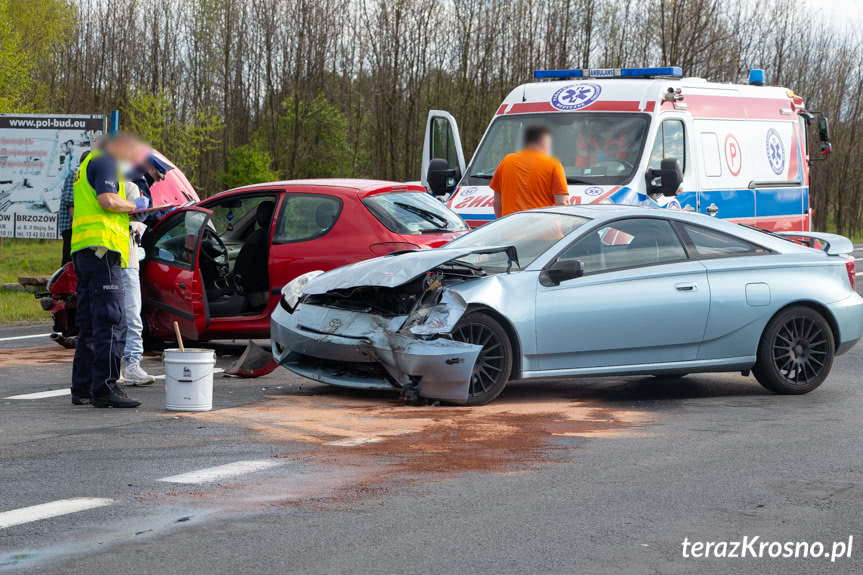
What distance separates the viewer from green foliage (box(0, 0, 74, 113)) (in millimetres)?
30547

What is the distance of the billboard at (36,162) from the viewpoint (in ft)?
66.3

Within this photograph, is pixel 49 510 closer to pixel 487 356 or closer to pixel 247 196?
pixel 487 356

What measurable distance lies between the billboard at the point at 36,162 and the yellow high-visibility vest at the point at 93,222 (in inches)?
488

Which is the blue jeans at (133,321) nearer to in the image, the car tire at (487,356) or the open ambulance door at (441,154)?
the car tire at (487,356)

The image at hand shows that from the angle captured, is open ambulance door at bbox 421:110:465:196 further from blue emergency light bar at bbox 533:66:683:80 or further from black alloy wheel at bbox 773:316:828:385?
black alloy wheel at bbox 773:316:828:385

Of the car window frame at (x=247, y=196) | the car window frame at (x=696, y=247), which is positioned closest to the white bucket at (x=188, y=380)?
the car window frame at (x=247, y=196)

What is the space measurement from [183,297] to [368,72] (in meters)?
29.4

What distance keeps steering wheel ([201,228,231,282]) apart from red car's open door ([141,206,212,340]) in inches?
11.5

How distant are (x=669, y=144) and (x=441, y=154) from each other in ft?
9.36

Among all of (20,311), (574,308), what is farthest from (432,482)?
(20,311)

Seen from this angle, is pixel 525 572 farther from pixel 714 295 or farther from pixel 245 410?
pixel 714 295

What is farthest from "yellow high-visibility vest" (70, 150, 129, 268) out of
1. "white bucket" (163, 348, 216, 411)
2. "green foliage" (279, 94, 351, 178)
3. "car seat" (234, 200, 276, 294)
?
"green foliage" (279, 94, 351, 178)

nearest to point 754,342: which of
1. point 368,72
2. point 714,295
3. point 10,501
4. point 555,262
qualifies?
point 714,295

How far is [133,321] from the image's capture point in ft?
30.4
